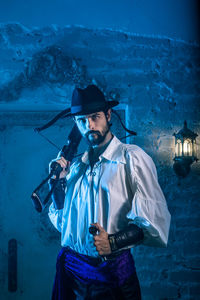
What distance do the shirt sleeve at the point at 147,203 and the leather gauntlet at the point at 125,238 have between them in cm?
4

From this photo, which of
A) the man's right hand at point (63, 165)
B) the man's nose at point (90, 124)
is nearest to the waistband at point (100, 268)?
the man's right hand at point (63, 165)

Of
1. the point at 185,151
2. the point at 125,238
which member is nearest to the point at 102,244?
the point at 125,238

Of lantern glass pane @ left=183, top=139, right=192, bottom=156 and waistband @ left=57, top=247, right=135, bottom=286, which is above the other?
lantern glass pane @ left=183, top=139, right=192, bottom=156

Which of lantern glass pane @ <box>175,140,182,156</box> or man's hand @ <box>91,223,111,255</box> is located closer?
man's hand @ <box>91,223,111,255</box>

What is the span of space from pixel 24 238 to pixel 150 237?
1351mm

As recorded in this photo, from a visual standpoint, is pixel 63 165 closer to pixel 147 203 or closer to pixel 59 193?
pixel 59 193

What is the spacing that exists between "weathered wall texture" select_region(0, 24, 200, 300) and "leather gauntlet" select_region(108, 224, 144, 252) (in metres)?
0.87

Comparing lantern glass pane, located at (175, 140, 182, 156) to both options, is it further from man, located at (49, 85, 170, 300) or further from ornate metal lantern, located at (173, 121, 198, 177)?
man, located at (49, 85, 170, 300)

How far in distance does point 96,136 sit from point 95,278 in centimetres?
89

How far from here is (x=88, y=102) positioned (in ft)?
5.07

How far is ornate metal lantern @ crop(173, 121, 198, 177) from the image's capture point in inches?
79.0

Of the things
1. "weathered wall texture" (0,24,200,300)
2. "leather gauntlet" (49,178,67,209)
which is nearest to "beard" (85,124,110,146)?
"leather gauntlet" (49,178,67,209)

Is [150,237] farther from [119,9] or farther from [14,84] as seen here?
[119,9]

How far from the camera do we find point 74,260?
1507 mm
